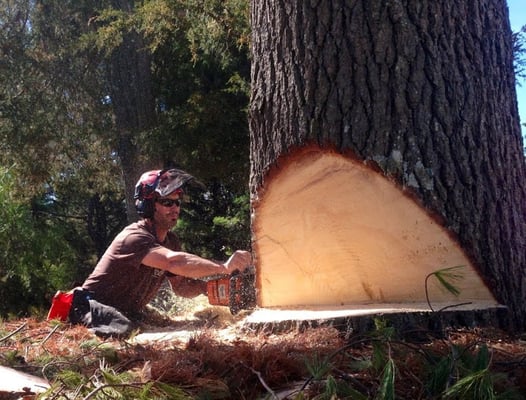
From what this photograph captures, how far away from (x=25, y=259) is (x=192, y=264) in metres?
5.08

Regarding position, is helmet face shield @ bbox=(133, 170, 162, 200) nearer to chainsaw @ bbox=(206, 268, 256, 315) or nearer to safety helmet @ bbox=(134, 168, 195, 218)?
safety helmet @ bbox=(134, 168, 195, 218)

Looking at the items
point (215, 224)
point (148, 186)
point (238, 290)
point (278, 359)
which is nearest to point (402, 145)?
point (278, 359)

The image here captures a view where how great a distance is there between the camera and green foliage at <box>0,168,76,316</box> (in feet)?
24.5

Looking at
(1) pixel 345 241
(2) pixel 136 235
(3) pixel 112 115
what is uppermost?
(3) pixel 112 115

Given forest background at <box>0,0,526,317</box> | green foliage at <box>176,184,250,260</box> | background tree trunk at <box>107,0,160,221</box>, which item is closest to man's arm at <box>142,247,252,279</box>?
forest background at <box>0,0,526,317</box>

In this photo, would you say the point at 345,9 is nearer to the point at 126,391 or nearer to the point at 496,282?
the point at 496,282

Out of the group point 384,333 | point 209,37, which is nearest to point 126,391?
point 384,333

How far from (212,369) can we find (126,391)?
336mm

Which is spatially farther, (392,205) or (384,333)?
(392,205)

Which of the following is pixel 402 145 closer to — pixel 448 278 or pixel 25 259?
pixel 448 278

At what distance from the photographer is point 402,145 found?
266cm

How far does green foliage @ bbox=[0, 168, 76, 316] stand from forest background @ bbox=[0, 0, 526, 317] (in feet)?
0.06

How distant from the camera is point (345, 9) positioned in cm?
A: 274

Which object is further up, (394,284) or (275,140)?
(275,140)
